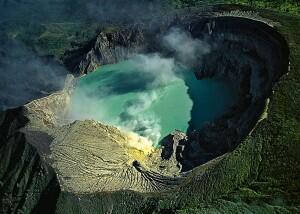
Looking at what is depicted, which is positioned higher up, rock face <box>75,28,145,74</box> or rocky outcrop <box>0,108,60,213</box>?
rock face <box>75,28,145,74</box>

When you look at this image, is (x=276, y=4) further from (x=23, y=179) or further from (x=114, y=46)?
(x=23, y=179)

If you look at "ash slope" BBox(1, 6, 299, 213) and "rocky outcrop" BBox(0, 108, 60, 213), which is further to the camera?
"rocky outcrop" BBox(0, 108, 60, 213)

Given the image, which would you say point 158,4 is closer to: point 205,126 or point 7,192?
point 205,126

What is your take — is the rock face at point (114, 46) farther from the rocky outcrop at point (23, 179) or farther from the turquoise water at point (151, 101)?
the rocky outcrop at point (23, 179)

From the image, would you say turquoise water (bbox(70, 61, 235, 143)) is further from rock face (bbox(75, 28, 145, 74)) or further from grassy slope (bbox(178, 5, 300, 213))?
grassy slope (bbox(178, 5, 300, 213))

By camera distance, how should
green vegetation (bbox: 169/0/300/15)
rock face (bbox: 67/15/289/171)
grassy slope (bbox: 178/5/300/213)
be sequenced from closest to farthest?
1. grassy slope (bbox: 178/5/300/213)
2. rock face (bbox: 67/15/289/171)
3. green vegetation (bbox: 169/0/300/15)

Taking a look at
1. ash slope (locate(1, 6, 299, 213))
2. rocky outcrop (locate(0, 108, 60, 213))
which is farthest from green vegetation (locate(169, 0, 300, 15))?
rocky outcrop (locate(0, 108, 60, 213))
